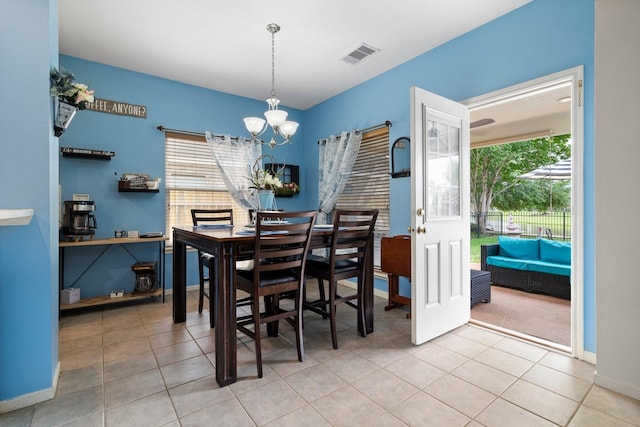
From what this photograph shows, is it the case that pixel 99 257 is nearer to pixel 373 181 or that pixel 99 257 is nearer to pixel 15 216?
pixel 15 216

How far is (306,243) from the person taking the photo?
213cm

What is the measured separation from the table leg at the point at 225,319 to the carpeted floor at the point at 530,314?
2429mm

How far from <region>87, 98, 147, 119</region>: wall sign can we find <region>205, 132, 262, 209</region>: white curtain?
2.62 feet

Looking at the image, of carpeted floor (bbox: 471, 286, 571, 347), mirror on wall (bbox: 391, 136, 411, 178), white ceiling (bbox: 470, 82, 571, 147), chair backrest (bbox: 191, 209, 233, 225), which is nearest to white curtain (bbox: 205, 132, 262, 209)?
chair backrest (bbox: 191, 209, 233, 225)

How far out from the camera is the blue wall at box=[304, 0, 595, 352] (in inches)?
83.7

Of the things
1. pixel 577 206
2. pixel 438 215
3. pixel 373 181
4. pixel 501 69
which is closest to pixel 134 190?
pixel 373 181

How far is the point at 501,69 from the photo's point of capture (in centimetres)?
262

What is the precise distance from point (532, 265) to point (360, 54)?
3.43m

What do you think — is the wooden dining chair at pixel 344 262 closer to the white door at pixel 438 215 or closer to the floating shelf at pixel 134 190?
the white door at pixel 438 215

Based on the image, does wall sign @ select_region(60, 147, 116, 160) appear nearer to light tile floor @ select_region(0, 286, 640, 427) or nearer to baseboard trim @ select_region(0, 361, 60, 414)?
light tile floor @ select_region(0, 286, 640, 427)

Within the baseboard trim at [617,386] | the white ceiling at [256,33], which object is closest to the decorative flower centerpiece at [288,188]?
the white ceiling at [256,33]

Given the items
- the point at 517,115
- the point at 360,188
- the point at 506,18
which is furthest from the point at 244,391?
the point at 517,115

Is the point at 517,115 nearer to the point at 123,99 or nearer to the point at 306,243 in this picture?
the point at 306,243

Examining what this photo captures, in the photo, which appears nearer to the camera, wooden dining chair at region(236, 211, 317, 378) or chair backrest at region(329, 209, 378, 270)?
wooden dining chair at region(236, 211, 317, 378)
